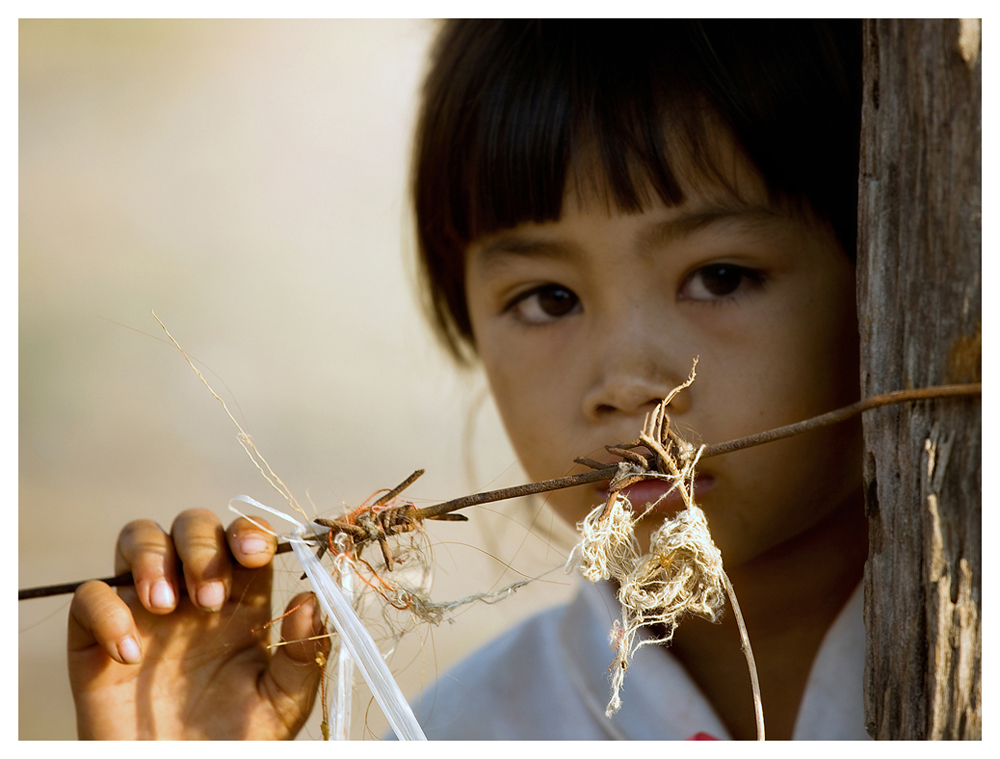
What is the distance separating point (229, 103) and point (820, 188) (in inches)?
59.5

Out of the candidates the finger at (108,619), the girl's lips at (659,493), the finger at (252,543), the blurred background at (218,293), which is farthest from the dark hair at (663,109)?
the blurred background at (218,293)

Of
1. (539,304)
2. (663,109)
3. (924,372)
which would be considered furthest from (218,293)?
(924,372)

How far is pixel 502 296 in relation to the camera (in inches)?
34.2

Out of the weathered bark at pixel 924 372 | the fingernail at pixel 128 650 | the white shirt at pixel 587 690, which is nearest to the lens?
the weathered bark at pixel 924 372

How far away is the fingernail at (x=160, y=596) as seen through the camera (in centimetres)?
69

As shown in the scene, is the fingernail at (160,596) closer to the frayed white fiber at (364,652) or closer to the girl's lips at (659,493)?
the frayed white fiber at (364,652)

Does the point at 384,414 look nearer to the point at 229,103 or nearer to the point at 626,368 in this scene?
the point at 229,103

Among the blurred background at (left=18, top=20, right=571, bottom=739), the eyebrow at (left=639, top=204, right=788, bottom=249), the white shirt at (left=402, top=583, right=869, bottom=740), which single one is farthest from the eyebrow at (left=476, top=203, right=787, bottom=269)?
the blurred background at (left=18, top=20, right=571, bottom=739)

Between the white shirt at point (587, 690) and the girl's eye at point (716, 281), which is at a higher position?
the girl's eye at point (716, 281)

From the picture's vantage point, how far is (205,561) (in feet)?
2.28

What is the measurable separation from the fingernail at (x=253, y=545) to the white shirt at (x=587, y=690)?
40 centimetres

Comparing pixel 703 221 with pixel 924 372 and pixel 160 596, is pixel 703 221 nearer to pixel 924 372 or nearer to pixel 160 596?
pixel 924 372

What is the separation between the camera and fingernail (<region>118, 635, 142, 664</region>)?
670 millimetres

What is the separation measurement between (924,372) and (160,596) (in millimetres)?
672
